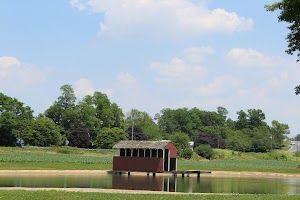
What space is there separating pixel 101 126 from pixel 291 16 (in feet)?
361

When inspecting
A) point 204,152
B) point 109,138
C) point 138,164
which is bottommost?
point 138,164

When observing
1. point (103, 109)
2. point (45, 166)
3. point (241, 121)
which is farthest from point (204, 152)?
point (241, 121)

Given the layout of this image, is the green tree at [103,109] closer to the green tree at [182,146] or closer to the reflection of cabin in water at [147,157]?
the green tree at [182,146]

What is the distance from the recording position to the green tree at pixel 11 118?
99.5m

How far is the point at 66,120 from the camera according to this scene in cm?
12238

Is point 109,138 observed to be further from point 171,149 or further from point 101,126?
point 171,149

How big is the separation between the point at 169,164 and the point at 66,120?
7216 cm

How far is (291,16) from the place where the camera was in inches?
741

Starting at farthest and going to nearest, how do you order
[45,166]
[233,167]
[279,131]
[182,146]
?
1. [279,131]
2. [182,146]
3. [233,167]
4. [45,166]

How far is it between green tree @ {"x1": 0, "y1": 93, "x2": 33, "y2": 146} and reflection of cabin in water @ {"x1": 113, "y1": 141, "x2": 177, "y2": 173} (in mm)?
50675

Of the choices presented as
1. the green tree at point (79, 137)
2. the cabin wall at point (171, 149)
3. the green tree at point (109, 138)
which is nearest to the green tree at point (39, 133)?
the green tree at point (109, 138)

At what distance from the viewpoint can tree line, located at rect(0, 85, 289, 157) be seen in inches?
3920

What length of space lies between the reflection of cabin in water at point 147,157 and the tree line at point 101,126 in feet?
126

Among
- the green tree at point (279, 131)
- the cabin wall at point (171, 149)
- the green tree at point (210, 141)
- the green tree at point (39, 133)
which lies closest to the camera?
the cabin wall at point (171, 149)
